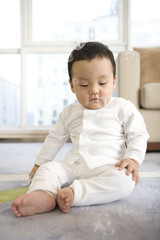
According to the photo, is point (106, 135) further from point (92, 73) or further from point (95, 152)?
point (92, 73)

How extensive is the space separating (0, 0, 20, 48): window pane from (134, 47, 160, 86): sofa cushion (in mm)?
1317

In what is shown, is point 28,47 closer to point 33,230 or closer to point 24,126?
point 24,126

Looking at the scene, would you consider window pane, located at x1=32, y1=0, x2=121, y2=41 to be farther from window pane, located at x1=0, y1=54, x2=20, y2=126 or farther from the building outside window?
window pane, located at x1=0, y1=54, x2=20, y2=126

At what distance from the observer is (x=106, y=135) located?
731 millimetres

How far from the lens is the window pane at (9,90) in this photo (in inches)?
94.6

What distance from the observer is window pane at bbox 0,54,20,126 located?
2.40 metres

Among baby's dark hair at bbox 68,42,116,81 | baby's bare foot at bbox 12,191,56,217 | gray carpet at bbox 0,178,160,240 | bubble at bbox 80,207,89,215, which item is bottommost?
bubble at bbox 80,207,89,215

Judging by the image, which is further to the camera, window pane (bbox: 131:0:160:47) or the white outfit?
window pane (bbox: 131:0:160:47)

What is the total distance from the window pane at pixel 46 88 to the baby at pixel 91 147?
1.62 meters

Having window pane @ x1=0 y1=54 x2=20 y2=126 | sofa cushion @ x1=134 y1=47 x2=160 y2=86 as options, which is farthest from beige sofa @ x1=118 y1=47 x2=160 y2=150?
window pane @ x1=0 y1=54 x2=20 y2=126

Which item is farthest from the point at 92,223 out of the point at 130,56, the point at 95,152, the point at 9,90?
the point at 9,90

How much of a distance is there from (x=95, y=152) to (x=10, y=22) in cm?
216

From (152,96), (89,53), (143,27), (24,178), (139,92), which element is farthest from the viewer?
(143,27)

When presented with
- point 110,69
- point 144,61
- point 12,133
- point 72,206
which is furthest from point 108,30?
point 72,206
